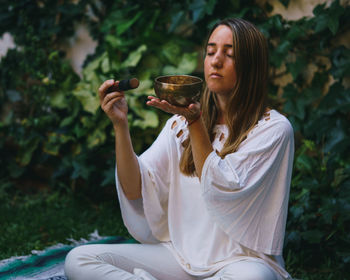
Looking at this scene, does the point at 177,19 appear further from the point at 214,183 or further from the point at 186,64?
the point at 214,183

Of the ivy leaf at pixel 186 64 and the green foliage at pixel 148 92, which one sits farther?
the ivy leaf at pixel 186 64

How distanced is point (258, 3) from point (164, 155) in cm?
Answer: 200

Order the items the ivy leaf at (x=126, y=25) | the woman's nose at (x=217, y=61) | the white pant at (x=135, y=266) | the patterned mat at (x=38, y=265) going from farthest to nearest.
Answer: the ivy leaf at (x=126, y=25) → the patterned mat at (x=38, y=265) → the woman's nose at (x=217, y=61) → the white pant at (x=135, y=266)

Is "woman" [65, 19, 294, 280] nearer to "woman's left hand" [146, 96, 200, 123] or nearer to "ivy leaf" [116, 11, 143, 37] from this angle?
"woman's left hand" [146, 96, 200, 123]

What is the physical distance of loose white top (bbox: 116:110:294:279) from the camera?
213 centimetres

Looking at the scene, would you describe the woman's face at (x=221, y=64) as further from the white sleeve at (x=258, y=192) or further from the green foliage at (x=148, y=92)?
the green foliage at (x=148, y=92)

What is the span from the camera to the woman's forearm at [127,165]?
229 centimetres

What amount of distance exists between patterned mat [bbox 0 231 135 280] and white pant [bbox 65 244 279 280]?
20.7 inches

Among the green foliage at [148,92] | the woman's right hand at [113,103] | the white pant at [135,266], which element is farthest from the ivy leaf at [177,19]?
the white pant at [135,266]

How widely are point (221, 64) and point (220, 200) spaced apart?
0.64 meters

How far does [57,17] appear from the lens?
495 cm

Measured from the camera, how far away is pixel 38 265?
3.00m

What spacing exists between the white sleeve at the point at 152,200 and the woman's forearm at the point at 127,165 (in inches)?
1.5

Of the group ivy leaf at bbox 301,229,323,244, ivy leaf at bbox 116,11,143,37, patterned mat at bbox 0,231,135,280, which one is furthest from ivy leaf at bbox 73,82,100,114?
ivy leaf at bbox 301,229,323,244
